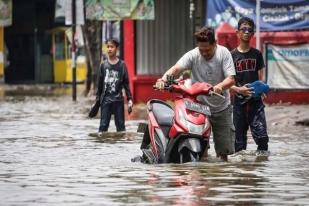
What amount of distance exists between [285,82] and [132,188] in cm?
1450

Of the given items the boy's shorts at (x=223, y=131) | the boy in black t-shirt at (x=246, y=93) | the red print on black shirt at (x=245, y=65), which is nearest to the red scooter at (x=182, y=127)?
the boy's shorts at (x=223, y=131)

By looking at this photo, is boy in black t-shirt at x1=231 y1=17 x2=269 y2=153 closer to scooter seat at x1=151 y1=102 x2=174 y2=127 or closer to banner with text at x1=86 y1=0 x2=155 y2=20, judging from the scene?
scooter seat at x1=151 y1=102 x2=174 y2=127

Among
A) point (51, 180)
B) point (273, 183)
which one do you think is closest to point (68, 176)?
point (51, 180)

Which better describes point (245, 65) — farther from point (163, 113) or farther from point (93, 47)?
point (93, 47)

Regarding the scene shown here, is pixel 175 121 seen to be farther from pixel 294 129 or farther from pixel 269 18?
pixel 269 18

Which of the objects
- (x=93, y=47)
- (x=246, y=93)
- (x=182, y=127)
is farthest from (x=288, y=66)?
(x=182, y=127)

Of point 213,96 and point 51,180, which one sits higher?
point 213,96

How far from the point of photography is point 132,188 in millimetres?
9391

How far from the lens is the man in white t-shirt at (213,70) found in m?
11.2

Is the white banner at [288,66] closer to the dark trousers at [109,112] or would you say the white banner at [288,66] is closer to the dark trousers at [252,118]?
the dark trousers at [109,112]

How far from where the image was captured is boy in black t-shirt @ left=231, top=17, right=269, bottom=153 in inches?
476

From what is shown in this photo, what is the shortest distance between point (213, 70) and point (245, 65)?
94 cm

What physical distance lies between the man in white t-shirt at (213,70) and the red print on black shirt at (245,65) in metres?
0.79

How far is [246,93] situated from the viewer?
11.8 metres
